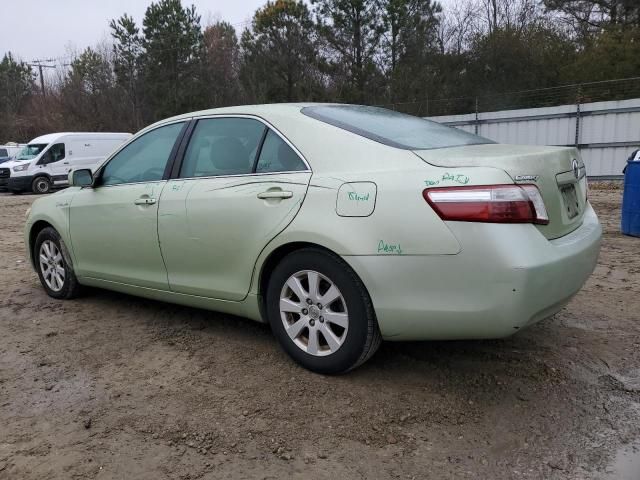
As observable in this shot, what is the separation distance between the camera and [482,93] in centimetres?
2291

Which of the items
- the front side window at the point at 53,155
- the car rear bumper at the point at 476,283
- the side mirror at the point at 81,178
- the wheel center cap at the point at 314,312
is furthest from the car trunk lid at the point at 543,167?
the front side window at the point at 53,155

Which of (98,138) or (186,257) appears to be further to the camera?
(98,138)

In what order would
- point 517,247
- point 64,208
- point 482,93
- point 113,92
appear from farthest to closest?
point 113,92 → point 482,93 → point 64,208 → point 517,247

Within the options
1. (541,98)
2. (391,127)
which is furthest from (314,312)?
(541,98)

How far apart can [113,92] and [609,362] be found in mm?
38249

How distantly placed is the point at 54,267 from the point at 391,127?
11.1 feet

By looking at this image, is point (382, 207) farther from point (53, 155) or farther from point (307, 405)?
point (53, 155)

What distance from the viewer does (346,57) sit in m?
27.4

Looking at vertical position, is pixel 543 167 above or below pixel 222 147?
below

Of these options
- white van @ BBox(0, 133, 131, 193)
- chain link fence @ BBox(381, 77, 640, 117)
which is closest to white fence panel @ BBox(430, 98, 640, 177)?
chain link fence @ BBox(381, 77, 640, 117)

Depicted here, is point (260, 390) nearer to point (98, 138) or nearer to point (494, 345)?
point (494, 345)

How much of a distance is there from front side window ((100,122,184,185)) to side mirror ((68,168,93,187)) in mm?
104

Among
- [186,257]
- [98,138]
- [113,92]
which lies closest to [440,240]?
[186,257]

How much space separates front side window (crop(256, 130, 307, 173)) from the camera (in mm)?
3213
